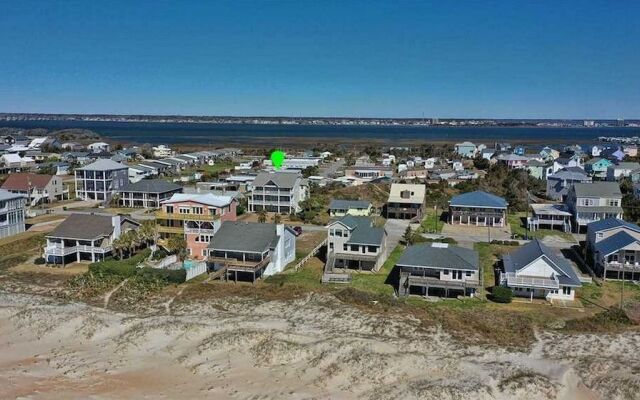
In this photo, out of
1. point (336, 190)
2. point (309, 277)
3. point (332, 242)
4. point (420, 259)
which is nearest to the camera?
point (420, 259)

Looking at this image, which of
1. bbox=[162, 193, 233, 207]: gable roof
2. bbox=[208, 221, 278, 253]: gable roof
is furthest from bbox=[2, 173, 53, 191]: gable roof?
bbox=[208, 221, 278, 253]: gable roof

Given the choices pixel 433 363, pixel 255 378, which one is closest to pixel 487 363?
pixel 433 363

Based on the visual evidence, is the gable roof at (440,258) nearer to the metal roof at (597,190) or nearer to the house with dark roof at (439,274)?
the house with dark roof at (439,274)

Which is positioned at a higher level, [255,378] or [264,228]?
[264,228]

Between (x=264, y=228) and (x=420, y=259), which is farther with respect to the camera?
(x=264, y=228)

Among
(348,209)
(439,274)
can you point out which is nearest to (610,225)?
(439,274)

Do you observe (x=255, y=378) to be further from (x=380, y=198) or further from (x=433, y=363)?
(x=380, y=198)
